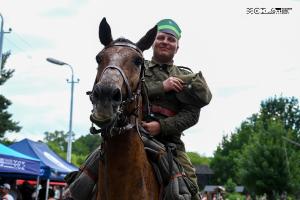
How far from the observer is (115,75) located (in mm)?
4109

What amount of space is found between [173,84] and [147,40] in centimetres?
80

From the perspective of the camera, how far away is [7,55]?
63.6 metres

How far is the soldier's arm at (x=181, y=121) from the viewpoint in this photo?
5496 mm

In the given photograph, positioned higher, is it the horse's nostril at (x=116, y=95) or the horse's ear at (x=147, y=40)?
the horse's ear at (x=147, y=40)

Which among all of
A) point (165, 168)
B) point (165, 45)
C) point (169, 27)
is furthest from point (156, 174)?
point (169, 27)

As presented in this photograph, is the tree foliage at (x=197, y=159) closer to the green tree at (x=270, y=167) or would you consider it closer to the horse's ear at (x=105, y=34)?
the green tree at (x=270, y=167)

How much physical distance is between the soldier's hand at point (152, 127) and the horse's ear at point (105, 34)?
1053 millimetres

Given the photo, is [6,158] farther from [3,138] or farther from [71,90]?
[3,138]

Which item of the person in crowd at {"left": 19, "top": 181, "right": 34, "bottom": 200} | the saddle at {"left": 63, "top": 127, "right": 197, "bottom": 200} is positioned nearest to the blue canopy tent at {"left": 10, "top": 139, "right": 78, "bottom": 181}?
the person in crowd at {"left": 19, "top": 181, "right": 34, "bottom": 200}

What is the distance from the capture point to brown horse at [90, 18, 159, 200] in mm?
4250

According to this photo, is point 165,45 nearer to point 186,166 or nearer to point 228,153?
point 186,166

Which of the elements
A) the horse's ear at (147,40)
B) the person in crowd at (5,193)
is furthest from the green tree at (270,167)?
the horse's ear at (147,40)

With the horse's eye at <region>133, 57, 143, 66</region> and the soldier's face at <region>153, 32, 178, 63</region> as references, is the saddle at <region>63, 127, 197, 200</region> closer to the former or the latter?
the horse's eye at <region>133, 57, 143, 66</region>

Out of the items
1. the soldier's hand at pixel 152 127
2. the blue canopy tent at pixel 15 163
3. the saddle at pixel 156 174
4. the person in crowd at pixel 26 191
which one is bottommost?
the saddle at pixel 156 174
